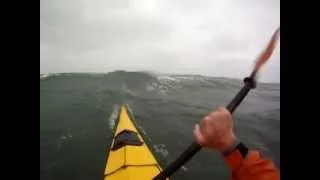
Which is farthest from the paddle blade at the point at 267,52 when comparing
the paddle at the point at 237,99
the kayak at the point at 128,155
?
the kayak at the point at 128,155

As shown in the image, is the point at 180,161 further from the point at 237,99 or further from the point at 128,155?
the point at 237,99

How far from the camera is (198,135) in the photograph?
66.6 inches

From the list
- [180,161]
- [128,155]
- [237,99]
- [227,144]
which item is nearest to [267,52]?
[237,99]

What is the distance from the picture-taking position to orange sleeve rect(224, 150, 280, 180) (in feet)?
5.30

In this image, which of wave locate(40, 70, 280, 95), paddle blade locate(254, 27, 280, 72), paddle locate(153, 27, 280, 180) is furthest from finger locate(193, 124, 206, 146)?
paddle blade locate(254, 27, 280, 72)

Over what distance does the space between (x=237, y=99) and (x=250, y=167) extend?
0.86 feet

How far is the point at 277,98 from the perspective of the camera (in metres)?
1.80
